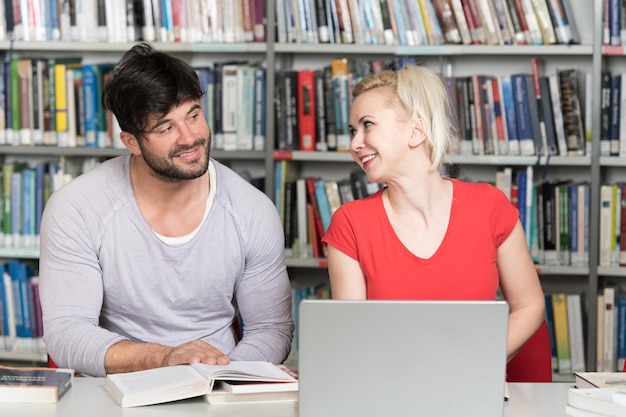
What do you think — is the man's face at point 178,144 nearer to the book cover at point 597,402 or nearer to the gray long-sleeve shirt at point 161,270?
the gray long-sleeve shirt at point 161,270

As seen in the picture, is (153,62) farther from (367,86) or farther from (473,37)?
(473,37)

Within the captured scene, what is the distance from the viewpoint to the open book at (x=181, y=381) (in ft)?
4.93

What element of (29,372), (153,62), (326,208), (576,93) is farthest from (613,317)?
(29,372)

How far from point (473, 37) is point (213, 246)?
144cm

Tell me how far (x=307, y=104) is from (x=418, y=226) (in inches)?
49.8

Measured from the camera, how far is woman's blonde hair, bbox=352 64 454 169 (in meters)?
1.97

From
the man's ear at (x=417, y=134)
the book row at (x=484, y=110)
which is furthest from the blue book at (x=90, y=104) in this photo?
the man's ear at (x=417, y=134)

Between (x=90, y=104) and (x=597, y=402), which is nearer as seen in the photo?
(x=597, y=402)

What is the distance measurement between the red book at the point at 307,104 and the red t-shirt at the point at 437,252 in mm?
1187

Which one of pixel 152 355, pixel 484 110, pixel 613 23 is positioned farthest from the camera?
pixel 484 110

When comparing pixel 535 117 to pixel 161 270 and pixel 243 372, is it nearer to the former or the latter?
pixel 161 270

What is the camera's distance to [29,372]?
5.32ft

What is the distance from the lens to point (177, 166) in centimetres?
204

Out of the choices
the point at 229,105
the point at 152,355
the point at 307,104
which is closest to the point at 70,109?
the point at 229,105
